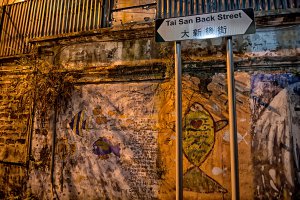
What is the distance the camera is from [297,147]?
13.0 feet

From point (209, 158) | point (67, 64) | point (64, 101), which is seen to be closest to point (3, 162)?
point (64, 101)

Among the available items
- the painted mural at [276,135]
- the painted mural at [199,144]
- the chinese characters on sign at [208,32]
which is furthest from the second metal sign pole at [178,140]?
the painted mural at [276,135]

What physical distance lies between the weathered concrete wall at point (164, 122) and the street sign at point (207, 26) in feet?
5.75

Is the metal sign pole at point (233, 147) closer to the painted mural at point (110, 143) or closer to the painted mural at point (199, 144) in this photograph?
the painted mural at point (199, 144)

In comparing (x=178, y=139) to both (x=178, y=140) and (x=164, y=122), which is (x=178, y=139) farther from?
(x=164, y=122)

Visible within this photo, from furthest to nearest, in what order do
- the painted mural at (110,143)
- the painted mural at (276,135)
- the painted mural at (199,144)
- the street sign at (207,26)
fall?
the painted mural at (110,143)
the painted mural at (199,144)
the painted mural at (276,135)
the street sign at (207,26)

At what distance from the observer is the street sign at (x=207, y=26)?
9.21 ft

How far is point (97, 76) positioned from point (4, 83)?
3102mm

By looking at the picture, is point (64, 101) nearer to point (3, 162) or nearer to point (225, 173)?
point (3, 162)

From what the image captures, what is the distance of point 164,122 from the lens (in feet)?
15.4

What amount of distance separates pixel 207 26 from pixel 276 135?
8.84 feet

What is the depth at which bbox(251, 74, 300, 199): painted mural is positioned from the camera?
3.93m

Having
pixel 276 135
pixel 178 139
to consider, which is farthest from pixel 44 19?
pixel 276 135

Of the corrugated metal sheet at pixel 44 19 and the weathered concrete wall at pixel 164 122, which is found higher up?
the corrugated metal sheet at pixel 44 19
